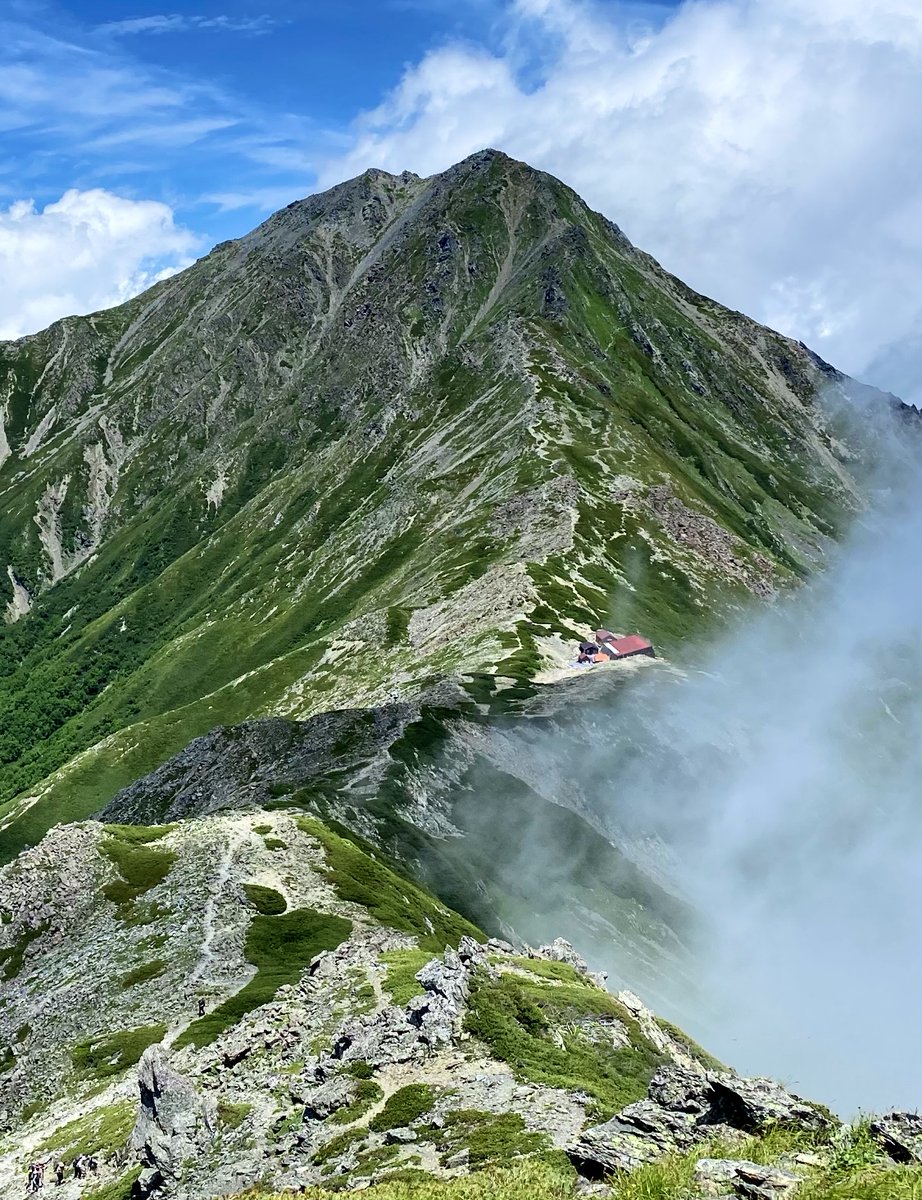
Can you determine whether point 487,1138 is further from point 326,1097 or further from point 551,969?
point 551,969

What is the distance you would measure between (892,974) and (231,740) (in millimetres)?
97725

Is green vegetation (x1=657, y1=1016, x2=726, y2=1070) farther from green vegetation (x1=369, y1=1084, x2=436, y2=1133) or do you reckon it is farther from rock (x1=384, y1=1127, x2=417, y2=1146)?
rock (x1=384, y1=1127, x2=417, y2=1146)

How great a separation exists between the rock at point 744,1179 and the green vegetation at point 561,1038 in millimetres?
18089

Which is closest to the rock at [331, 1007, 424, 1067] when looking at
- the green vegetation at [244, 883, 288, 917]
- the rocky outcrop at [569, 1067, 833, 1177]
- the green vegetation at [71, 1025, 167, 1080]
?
the green vegetation at [71, 1025, 167, 1080]

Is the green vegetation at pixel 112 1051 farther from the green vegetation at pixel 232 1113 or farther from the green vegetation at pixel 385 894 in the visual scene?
the green vegetation at pixel 385 894

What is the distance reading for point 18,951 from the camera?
75.4 m

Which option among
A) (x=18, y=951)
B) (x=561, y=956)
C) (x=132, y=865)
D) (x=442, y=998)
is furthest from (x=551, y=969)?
(x=18, y=951)

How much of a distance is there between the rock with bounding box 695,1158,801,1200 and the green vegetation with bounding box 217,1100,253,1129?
93.8 feet

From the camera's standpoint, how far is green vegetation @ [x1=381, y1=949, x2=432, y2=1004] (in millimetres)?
56344

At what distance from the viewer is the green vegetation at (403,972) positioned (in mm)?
56344

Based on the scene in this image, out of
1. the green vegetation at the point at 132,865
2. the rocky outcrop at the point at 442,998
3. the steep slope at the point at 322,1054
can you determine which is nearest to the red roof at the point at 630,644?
the steep slope at the point at 322,1054

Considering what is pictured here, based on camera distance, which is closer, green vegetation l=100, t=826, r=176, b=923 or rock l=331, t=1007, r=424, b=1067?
rock l=331, t=1007, r=424, b=1067

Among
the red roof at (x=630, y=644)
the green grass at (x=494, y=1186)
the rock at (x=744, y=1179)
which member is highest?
the red roof at (x=630, y=644)

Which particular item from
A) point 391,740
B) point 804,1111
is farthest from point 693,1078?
point 391,740
